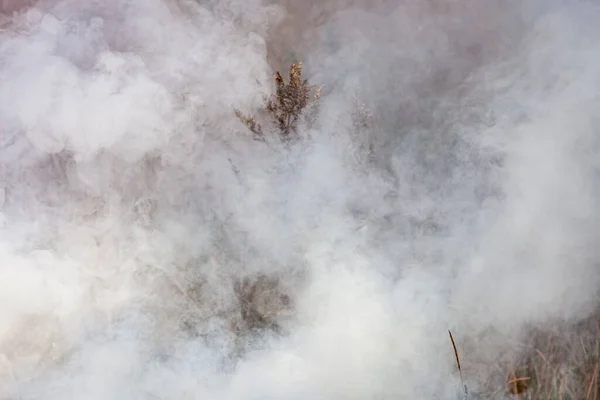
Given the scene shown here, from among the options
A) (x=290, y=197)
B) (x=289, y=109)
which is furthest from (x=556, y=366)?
(x=289, y=109)

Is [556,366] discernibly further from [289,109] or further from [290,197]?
[289,109]

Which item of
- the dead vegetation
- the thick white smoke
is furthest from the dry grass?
the dead vegetation

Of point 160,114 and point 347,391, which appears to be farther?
point 160,114

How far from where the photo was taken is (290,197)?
5.52 feet

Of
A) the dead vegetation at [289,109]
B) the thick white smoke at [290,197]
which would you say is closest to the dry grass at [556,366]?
the thick white smoke at [290,197]

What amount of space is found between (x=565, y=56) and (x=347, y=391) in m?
1.16

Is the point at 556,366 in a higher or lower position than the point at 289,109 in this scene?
lower

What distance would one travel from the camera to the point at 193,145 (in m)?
1.71

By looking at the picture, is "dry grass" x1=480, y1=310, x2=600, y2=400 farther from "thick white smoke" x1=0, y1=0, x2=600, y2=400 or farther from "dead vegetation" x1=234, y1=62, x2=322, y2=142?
"dead vegetation" x1=234, y1=62, x2=322, y2=142

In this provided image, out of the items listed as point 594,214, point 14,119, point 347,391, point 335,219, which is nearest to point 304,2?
point 335,219

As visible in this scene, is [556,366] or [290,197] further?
[290,197]

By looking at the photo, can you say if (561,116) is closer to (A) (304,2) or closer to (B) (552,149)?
(B) (552,149)

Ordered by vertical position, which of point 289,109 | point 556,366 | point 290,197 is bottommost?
point 556,366

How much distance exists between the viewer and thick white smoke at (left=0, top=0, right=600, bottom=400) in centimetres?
157
